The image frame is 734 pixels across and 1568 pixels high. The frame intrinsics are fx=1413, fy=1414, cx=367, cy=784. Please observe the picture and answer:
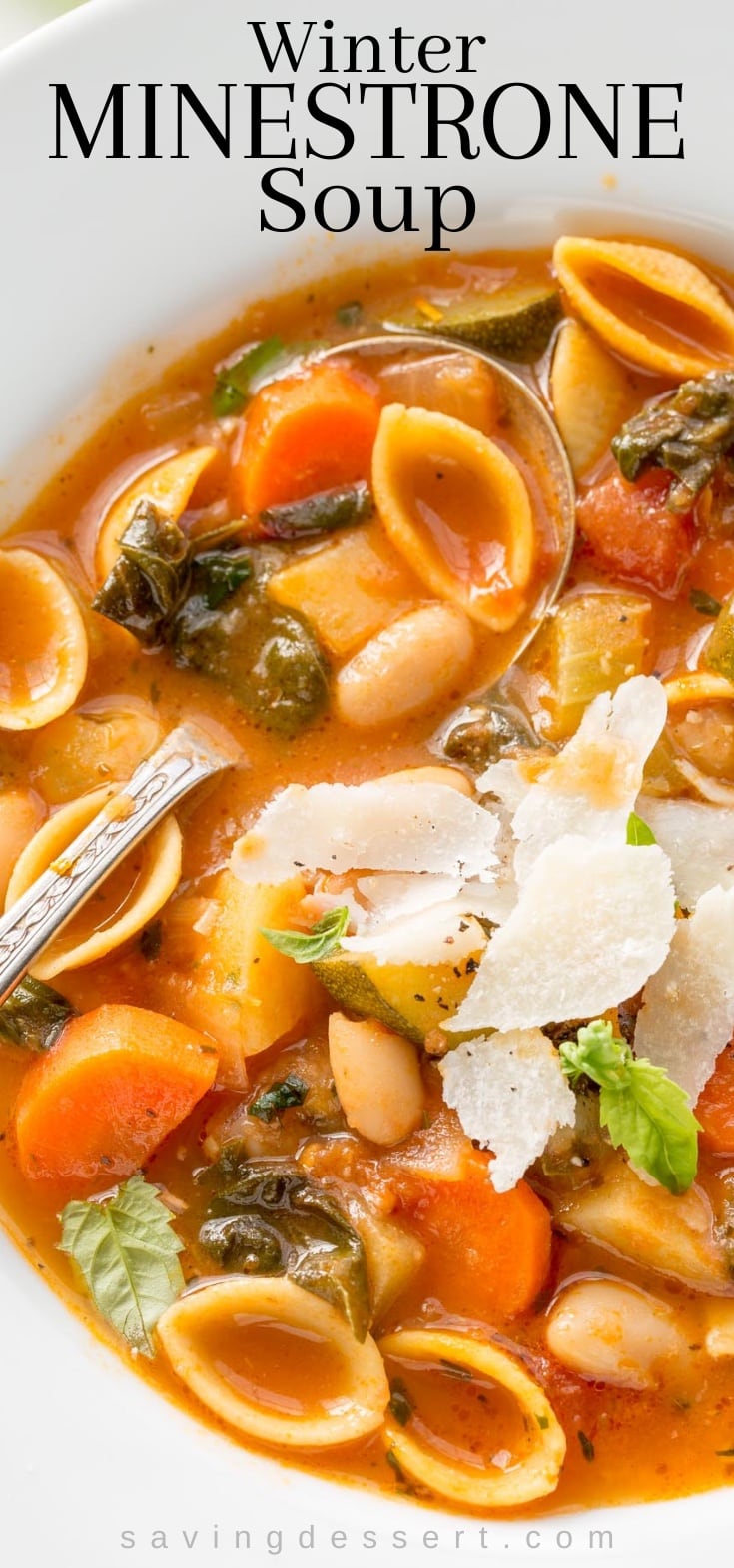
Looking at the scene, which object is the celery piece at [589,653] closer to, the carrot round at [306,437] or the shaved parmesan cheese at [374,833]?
the shaved parmesan cheese at [374,833]

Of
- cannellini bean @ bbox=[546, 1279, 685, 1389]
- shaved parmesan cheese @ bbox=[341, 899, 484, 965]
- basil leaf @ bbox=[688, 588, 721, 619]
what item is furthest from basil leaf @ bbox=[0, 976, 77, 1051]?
basil leaf @ bbox=[688, 588, 721, 619]

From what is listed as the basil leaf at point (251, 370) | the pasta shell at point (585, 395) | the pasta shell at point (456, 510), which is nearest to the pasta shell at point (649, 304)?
the pasta shell at point (585, 395)

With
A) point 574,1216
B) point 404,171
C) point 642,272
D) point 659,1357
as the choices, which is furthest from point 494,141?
point 659,1357

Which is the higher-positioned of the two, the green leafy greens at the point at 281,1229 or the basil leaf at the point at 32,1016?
the basil leaf at the point at 32,1016

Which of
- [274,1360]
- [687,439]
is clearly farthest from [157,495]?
[274,1360]

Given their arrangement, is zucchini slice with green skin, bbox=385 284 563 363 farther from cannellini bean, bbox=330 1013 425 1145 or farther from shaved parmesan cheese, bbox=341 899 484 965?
cannellini bean, bbox=330 1013 425 1145
